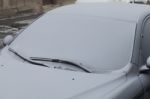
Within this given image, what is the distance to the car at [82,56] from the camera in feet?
14.0

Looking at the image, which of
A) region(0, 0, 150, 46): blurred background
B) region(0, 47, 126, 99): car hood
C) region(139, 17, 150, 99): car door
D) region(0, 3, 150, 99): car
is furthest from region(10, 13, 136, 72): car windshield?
region(0, 0, 150, 46): blurred background

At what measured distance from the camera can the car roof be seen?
5441 mm

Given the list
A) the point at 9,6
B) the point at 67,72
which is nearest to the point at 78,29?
the point at 67,72

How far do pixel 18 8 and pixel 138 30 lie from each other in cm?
1612

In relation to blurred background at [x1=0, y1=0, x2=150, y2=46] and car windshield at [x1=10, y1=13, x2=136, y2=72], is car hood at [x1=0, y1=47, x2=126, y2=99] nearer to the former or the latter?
car windshield at [x1=10, y1=13, x2=136, y2=72]

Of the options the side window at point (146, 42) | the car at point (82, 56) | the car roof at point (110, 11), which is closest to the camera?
the car at point (82, 56)

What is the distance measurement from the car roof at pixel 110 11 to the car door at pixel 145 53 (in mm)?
146

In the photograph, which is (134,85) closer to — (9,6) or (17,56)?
(17,56)

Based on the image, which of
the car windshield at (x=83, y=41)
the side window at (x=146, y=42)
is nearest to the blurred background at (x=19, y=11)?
the car windshield at (x=83, y=41)

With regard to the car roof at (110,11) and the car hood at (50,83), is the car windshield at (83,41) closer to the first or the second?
the car roof at (110,11)

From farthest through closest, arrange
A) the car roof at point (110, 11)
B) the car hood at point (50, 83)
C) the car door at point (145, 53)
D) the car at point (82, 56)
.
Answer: the car roof at point (110, 11) → the car door at point (145, 53) → the car at point (82, 56) → the car hood at point (50, 83)

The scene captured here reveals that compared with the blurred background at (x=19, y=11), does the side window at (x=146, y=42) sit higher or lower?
higher

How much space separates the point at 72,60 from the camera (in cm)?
492

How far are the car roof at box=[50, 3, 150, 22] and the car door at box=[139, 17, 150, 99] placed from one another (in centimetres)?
15
